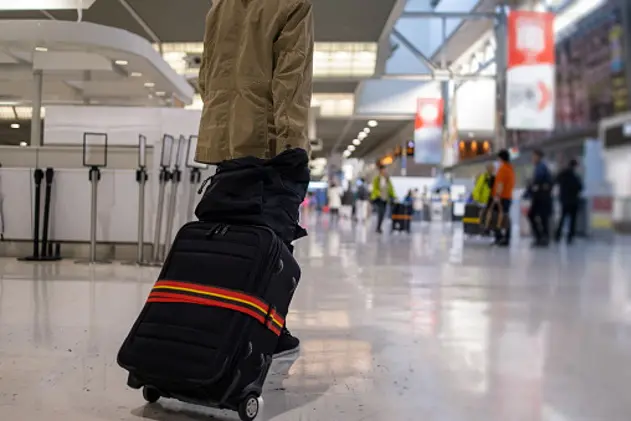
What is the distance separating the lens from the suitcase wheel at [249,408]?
1854 mm

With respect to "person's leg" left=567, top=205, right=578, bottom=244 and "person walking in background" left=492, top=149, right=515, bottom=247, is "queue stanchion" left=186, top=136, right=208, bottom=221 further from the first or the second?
"person's leg" left=567, top=205, right=578, bottom=244

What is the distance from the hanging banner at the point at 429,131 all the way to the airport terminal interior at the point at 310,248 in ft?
0.24

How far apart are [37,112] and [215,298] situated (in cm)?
723

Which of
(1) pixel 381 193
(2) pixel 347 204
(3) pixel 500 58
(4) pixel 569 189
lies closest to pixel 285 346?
(4) pixel 569 189

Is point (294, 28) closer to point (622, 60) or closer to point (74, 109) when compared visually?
point (74, 109)

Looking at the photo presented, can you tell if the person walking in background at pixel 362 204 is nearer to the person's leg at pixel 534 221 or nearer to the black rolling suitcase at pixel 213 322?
the person's leg at pixel 534 221

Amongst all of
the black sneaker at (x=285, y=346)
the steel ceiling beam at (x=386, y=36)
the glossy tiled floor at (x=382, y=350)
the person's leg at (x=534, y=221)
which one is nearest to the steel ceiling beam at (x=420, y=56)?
the steel ceiling beam at (x=386, y=36)

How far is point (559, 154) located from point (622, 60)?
2734 millimetres

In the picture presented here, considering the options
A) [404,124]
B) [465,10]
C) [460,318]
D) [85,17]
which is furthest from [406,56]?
[460,318]

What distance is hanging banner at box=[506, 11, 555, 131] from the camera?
1237cm

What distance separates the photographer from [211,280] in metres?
1.91

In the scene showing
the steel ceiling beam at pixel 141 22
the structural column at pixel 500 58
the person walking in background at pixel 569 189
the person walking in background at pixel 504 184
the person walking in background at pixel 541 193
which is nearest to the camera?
the person walking in background at pixel 504 184

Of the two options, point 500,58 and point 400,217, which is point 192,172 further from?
point 500,58

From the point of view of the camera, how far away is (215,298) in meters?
1.88
